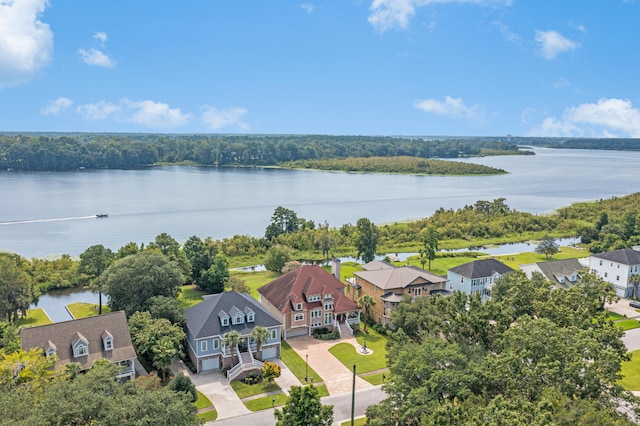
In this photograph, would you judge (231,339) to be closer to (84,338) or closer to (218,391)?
(218,391)

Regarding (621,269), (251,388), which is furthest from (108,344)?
(621,269)

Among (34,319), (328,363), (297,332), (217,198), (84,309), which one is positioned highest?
(217,198)

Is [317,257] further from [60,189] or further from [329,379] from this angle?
A: [60,189]

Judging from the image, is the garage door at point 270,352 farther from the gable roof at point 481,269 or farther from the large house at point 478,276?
the gable roof at point 481,269

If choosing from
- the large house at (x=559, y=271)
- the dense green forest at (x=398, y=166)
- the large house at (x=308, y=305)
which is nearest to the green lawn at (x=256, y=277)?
the large house at (x=308, y=305)

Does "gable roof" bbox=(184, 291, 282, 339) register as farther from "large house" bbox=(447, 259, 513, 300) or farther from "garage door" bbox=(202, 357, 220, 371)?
"large house" bbox=(447, 259, 513, 300)

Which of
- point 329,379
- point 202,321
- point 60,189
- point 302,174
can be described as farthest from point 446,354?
point 302,174
